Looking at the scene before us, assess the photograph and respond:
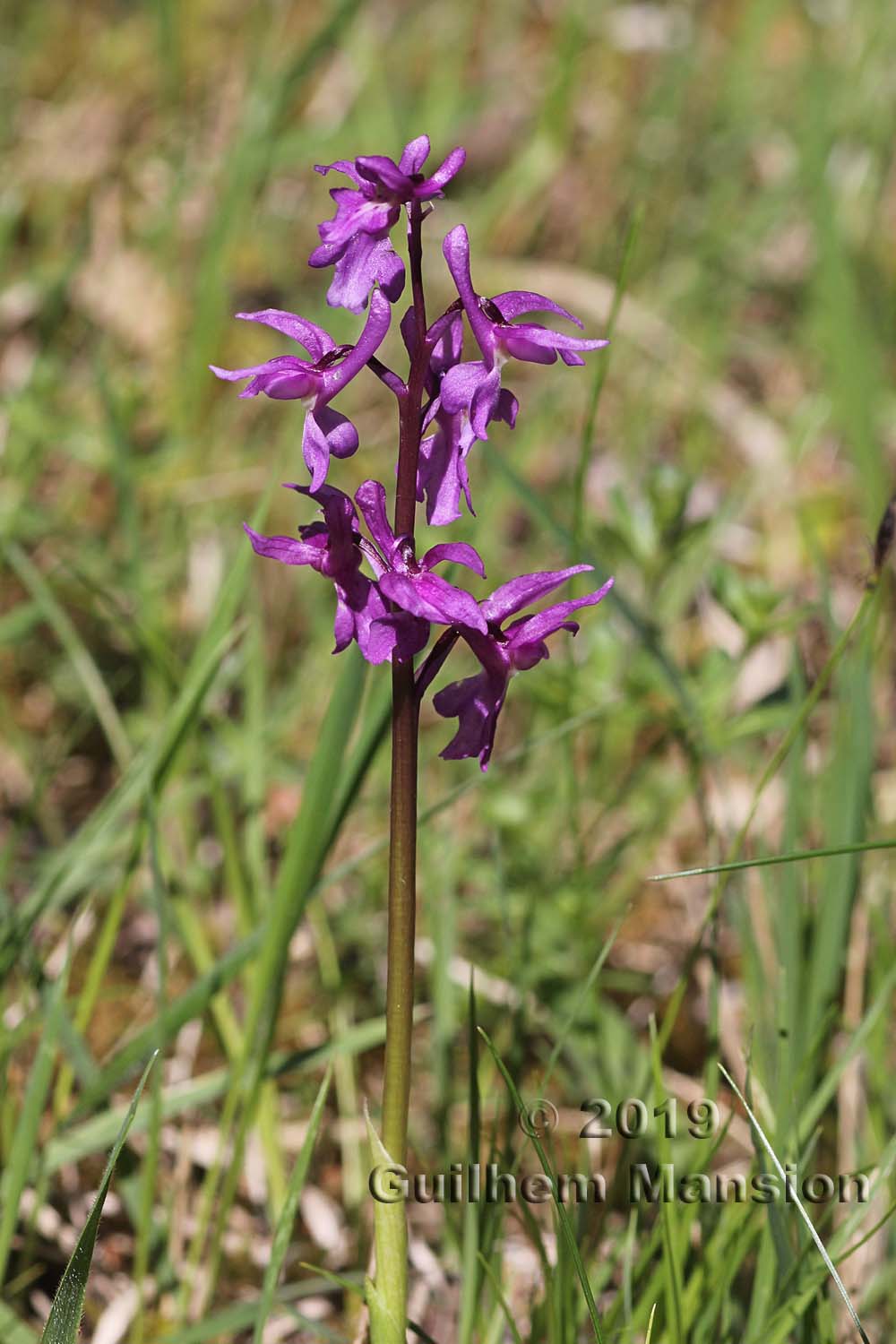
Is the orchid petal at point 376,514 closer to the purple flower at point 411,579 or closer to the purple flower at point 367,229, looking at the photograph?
the purple flower at point 411,579

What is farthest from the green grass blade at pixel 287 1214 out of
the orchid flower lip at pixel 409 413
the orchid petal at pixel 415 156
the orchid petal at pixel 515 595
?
the orchid petal at pixel 415 156

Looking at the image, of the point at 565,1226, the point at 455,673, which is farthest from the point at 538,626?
the point at 455,673

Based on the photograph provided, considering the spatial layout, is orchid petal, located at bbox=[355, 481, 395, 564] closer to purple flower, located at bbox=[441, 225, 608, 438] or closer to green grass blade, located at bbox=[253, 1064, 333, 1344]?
purple flower, located at bbox=[441, 225, 608, 438]

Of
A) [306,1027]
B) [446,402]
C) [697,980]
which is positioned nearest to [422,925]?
[306,1027]

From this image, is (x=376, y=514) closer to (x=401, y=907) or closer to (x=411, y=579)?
(x=411, y=579)

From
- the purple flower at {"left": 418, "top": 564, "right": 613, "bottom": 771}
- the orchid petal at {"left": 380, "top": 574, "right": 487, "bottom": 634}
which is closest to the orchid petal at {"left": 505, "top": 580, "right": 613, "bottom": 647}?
the purple flower at {"left": 418, "top": 564, "right": 613, "bottom": 771}

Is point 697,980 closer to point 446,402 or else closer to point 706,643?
point 706,643
